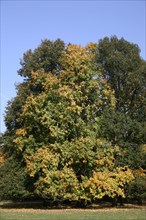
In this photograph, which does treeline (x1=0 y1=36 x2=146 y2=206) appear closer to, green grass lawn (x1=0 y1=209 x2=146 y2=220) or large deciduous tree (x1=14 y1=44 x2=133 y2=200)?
large deciduous tree (x1=14 y1=44 x2=133 y2=200)

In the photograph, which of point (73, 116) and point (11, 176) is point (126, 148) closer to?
→ point (73, 116)

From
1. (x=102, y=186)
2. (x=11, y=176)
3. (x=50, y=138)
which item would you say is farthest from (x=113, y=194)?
(x=11, y=176)

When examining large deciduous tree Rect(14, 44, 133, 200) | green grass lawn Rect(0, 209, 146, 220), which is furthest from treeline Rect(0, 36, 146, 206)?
green grass lawn Rect(0, 209, 146, 220)

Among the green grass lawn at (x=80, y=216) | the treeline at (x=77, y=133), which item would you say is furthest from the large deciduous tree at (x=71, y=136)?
the green grass lawn at (x=80, y=216)

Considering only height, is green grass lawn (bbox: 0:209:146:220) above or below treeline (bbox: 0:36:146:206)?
below

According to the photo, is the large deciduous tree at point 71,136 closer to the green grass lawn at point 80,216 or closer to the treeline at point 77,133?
the treeline at point 77,133

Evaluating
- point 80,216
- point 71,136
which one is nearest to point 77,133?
point 71,136

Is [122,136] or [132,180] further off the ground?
[122,136]

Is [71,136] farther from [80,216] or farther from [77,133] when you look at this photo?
[80,216]

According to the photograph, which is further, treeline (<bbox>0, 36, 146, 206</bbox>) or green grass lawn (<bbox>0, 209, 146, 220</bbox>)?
treeline (<bbox>0, 36, 146, 206</bbox>)

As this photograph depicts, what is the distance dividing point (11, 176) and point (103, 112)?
10849 millimetres

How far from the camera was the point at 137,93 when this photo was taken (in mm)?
38375

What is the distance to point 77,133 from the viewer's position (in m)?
33.5

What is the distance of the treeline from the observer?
104ft
